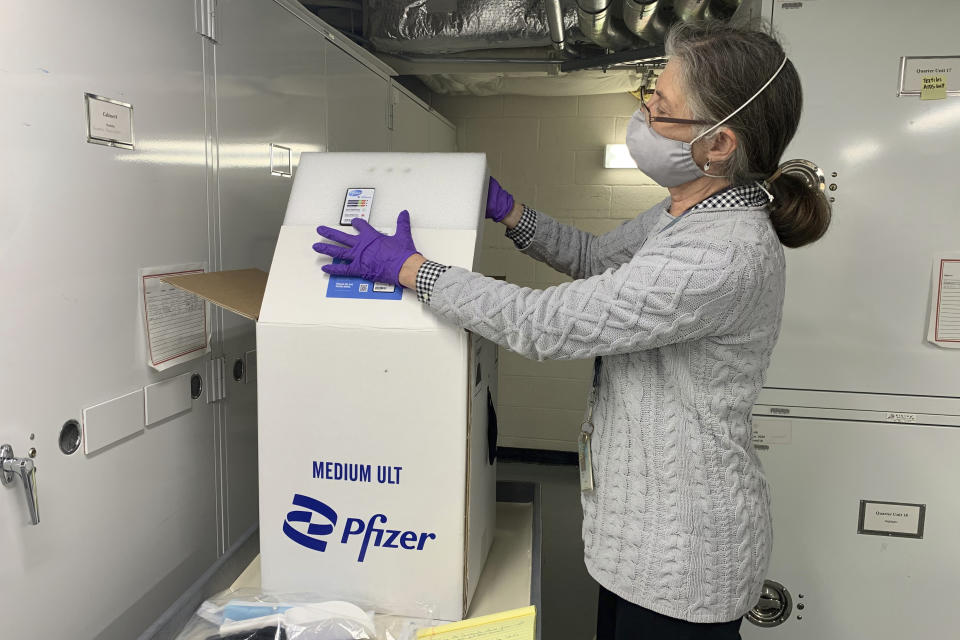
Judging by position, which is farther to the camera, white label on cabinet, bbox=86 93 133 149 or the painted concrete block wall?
the painted concrete block wall

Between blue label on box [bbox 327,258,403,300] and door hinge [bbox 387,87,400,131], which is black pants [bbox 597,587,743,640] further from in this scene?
door hinge [bbox 387,87,400,131]

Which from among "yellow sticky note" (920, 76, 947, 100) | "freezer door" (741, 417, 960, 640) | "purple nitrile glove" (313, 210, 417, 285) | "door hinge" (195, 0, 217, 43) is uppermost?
"door hinge" (195, 0, 217, 43)

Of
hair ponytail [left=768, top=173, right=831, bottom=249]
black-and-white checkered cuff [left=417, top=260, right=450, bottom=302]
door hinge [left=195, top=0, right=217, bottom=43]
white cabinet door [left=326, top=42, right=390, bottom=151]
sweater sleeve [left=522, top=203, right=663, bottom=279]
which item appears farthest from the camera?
white cabinet door [left=326, top=42, right=390, bottom=151]

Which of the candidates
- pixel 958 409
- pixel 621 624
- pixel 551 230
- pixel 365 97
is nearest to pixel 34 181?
pixel 551 230

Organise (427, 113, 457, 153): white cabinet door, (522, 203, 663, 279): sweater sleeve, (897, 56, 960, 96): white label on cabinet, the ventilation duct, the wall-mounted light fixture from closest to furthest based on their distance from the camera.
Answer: (522, 203, 663, 279): sweater sleeve, (897, 56, 960, 96): white label on cabinet, the ventilation duct, (427, 113, 457, 153): white cabinet door, the wall-mounted light fixture

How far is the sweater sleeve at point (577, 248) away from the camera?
1.44 m

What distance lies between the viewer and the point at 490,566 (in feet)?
4.24

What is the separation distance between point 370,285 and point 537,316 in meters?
0.29

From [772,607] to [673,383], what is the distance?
3.63ft

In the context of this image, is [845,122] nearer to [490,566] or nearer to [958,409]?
[958,409]

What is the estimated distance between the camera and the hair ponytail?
3.67ft

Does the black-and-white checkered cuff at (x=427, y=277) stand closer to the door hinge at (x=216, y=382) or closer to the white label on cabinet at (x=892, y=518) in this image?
the door hinge at (x=216, y=382)

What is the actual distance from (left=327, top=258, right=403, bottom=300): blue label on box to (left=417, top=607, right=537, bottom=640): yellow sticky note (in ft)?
1.71

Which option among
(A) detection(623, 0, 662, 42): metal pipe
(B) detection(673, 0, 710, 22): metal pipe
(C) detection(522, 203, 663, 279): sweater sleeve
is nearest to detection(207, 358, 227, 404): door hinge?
(C) detection(522, 203, 663, 279): sweater sleeve
